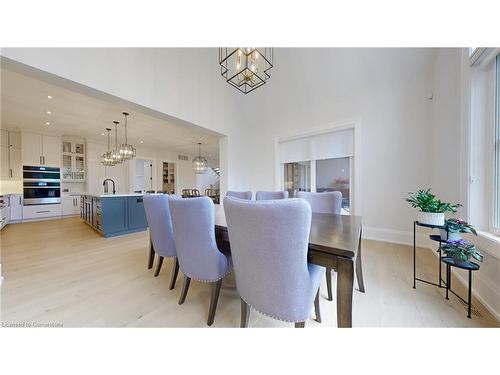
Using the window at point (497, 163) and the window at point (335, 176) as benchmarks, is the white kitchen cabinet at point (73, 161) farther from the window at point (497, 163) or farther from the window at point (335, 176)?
the window at point (497, 163)

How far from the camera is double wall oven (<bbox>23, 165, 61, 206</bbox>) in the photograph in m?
4.94

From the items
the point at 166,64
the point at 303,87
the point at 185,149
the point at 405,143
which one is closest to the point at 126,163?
the point at 185,149

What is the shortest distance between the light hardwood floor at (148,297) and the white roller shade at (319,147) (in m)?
1.89

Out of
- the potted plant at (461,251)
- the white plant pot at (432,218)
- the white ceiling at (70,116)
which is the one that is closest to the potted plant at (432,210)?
the white plant pot at (432,218)

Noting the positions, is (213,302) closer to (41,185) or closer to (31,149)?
(41,185)

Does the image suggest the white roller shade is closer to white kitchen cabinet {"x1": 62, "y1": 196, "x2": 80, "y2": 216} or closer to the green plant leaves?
the green plant leaves

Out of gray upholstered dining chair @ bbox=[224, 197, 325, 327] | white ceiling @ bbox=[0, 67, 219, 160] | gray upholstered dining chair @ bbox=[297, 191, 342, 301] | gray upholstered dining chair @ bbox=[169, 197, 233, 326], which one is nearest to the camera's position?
gray upholstered dining chair @ bbox=[224, 197, 325, 327]

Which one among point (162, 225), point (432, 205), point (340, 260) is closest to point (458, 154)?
point (432, 205)

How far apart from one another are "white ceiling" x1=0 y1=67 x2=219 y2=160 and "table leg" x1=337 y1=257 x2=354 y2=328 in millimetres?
3193

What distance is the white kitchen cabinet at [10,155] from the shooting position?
4809 millimetres

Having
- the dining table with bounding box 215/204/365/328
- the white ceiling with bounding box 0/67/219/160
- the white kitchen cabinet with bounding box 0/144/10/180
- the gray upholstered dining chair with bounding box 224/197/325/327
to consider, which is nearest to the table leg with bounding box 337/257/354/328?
→ the dining table with bounding box 215/204/365/328

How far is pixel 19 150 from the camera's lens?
16.5 feet

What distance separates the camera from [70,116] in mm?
4250
